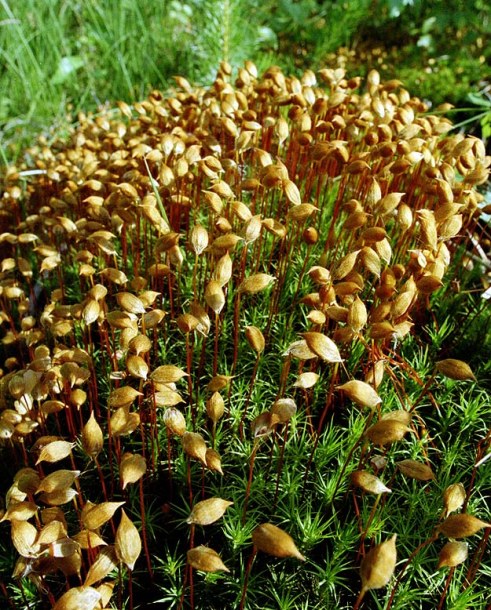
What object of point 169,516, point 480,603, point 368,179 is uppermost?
point 368,179

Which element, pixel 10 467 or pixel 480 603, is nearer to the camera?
pixel 480 603

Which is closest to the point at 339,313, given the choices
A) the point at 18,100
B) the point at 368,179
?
the point at 368,179

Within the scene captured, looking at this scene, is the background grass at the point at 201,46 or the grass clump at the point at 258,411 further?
the background grass at the point at 201,46

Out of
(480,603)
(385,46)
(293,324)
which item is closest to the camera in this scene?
(480,603)

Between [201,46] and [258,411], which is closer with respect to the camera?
[258,411]

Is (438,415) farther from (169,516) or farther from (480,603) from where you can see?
(169,516)

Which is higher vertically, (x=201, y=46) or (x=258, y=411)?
(x=201, y=46)

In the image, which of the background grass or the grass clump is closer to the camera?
the grass clump

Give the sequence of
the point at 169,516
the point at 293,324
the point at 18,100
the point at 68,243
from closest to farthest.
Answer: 1. the point at 169,516
2. the point at 293,324
3. the point at 68,243
4. the point at 18,100
